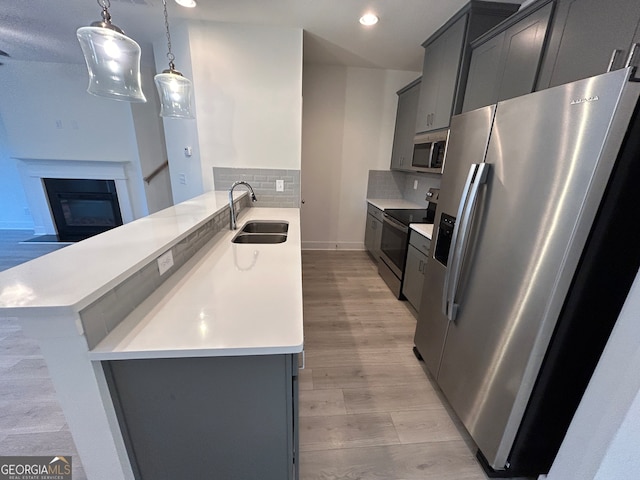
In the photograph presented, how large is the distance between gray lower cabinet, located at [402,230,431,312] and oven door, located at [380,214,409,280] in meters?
0.10

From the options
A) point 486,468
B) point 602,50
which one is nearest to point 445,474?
point 486,468

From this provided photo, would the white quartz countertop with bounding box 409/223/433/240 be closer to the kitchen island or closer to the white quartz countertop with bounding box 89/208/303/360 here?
the white quartz countertop with bounding box 89/208/303/360

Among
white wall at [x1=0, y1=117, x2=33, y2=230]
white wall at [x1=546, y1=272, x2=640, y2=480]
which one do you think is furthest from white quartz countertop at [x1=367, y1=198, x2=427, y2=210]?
white wall at [x1=0, y1=117, x2=33, y2=230]

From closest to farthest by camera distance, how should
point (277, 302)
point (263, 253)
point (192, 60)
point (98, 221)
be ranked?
point (277, 302) < point (263, 253) < point (192, 60) < point (98, 221)

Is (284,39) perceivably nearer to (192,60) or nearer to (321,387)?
(192,60)

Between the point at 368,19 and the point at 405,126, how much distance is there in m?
1.41

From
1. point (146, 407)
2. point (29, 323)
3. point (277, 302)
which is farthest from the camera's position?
point (277, 302)

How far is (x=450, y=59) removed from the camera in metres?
2.15

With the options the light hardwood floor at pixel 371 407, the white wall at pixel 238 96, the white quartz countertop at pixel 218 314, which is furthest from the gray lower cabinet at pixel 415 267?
the white wall at pixel 238 96

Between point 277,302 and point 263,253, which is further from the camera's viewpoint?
point 263,253

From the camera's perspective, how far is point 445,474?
1.24m

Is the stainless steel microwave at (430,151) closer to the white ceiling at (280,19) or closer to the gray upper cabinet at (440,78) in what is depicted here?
the gray upper cabinet at (440,78)

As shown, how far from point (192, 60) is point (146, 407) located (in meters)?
2.86

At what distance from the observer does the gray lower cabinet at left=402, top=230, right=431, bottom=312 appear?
7.32 feet
